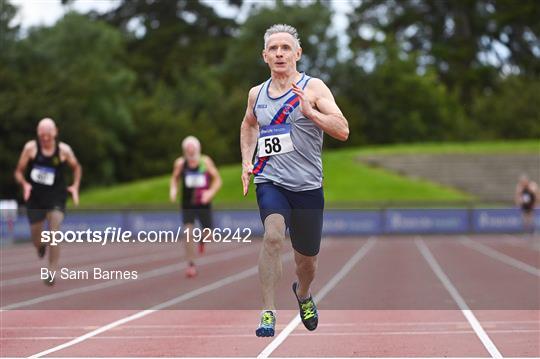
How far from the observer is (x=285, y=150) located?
7391mm

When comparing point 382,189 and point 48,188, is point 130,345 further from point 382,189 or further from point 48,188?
point 382,189

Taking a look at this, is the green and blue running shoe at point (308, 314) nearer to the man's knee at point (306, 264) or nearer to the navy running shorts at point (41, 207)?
the man's knee at point (306, 264)

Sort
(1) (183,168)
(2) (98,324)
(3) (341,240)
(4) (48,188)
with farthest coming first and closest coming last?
(3) (341,240), (1) (183,168), (4) (48,188), (2) (98,324)

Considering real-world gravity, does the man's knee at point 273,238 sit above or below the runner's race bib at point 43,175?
below

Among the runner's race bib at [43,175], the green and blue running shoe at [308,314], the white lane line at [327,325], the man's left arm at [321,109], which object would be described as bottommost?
the white lane line at [327,325]

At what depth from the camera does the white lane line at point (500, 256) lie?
18633mm

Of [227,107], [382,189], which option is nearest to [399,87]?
[227,107]

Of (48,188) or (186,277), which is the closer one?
(48,188)

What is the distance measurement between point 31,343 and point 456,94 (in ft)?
245

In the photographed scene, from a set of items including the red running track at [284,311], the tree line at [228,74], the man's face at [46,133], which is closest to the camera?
the red running track at [284,311]

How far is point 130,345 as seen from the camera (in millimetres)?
8508

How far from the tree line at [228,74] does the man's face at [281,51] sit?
42.7m

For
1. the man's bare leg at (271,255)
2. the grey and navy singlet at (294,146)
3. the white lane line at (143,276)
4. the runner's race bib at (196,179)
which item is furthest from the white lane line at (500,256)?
the man's bare leg at (271,255)

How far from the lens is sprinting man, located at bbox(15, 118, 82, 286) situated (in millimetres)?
13883
